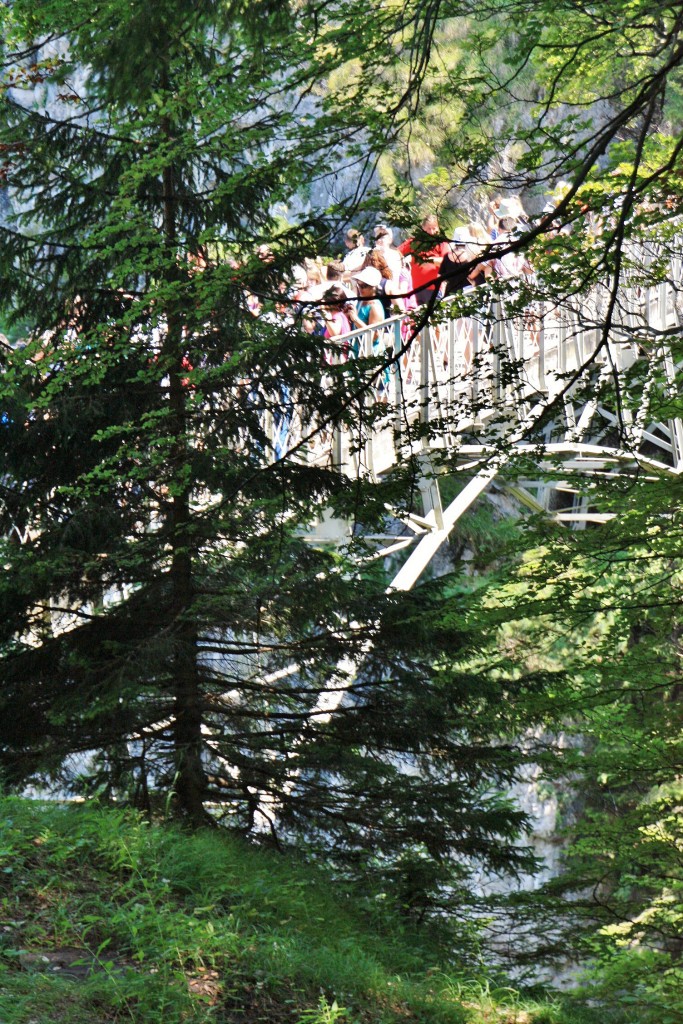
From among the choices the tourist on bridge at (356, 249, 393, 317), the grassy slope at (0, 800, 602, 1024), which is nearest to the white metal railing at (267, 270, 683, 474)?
the tourist on bridge at (356, 249, 393, 317)

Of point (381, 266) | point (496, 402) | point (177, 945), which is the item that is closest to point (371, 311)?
point (381, 266)

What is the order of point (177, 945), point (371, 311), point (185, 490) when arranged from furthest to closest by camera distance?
point (371, 311) < point (185, 490) < point (177, 945)

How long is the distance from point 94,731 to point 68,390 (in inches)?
71.0

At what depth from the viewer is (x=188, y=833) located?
5.21m

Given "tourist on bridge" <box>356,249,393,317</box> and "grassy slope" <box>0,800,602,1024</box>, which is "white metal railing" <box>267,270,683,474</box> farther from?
"grassy slope" <box>0,800,602,1024</box>

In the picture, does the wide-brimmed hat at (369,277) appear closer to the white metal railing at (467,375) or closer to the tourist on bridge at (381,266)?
the tourist on bridge at (381,266)

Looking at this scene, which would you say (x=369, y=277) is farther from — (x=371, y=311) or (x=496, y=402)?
(x=496, y=402)

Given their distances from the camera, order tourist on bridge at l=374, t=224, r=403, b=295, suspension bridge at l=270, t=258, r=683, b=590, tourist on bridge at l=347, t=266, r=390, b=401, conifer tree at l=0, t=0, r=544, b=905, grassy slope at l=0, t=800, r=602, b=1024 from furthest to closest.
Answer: tourist on bridge at l=374, t=224, r=403, b=295 < tourist on bridge at l=347, t=266, r=390, b=401 < conifer tree at l=0, t=0, r=544, b=905 < suspension bridge at l=270, t=258, r=683, b=590 < grassy slope at l=0, t=800, r=602, b=1024

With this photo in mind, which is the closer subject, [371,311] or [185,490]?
[185,490]

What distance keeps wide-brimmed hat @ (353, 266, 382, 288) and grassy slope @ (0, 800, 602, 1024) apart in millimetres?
4777

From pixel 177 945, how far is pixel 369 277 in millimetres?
5882

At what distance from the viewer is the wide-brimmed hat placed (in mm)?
8258

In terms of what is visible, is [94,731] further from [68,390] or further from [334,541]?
[334,541]

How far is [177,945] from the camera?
138 inches
